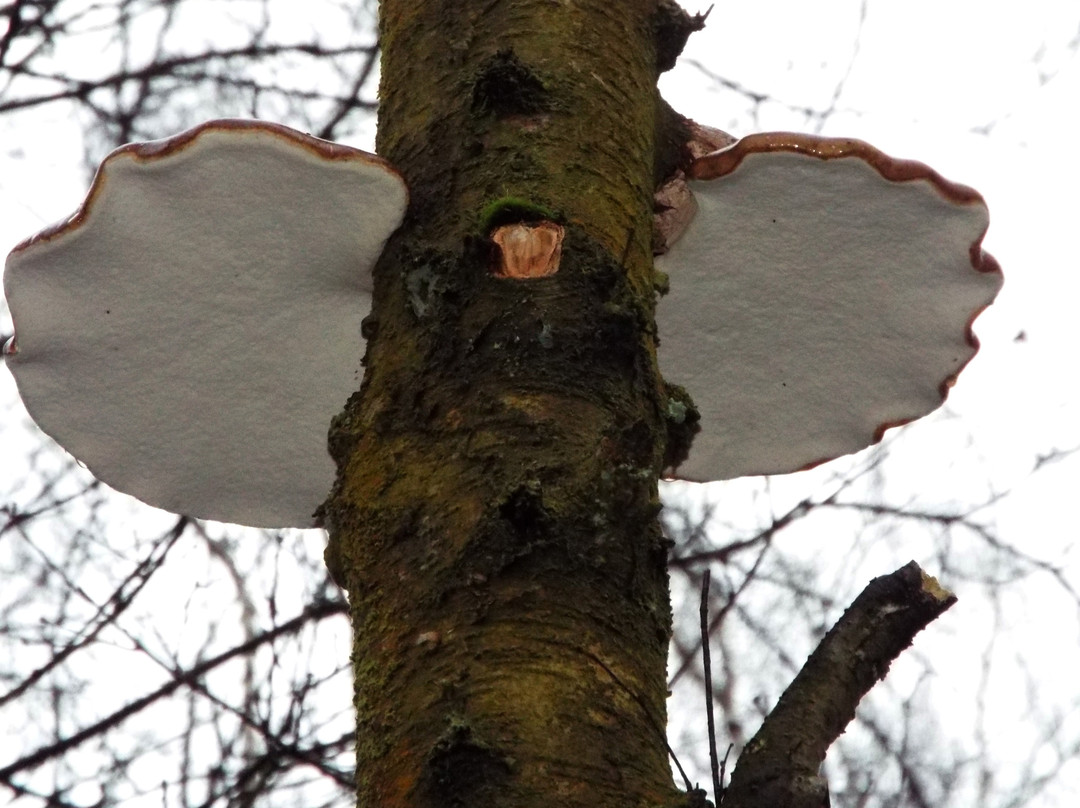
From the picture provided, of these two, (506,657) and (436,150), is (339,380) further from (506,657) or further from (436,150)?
(506,657)

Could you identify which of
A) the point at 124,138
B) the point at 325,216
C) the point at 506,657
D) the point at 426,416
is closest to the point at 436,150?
the point at 325,216

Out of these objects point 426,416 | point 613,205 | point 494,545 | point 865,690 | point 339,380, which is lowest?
point 865,690

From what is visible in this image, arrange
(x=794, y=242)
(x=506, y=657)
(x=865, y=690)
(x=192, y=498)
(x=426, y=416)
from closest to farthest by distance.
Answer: (x=865, y=690), (x=506, y=657), (x=426, y=416), (x=794, y=242), (x=192, y=498)

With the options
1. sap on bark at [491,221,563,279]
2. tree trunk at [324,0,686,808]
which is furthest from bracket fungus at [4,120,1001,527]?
tree trunk at [324,0,686,808]

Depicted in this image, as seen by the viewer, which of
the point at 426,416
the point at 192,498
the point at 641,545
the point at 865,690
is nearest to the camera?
the point at 865,690

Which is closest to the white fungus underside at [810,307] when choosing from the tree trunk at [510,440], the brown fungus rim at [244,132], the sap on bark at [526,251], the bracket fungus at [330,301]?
the bracket fungus at [330,301]

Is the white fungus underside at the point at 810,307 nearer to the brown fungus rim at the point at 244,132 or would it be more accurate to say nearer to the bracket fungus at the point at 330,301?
the bracket fungus at the point at 330,301
